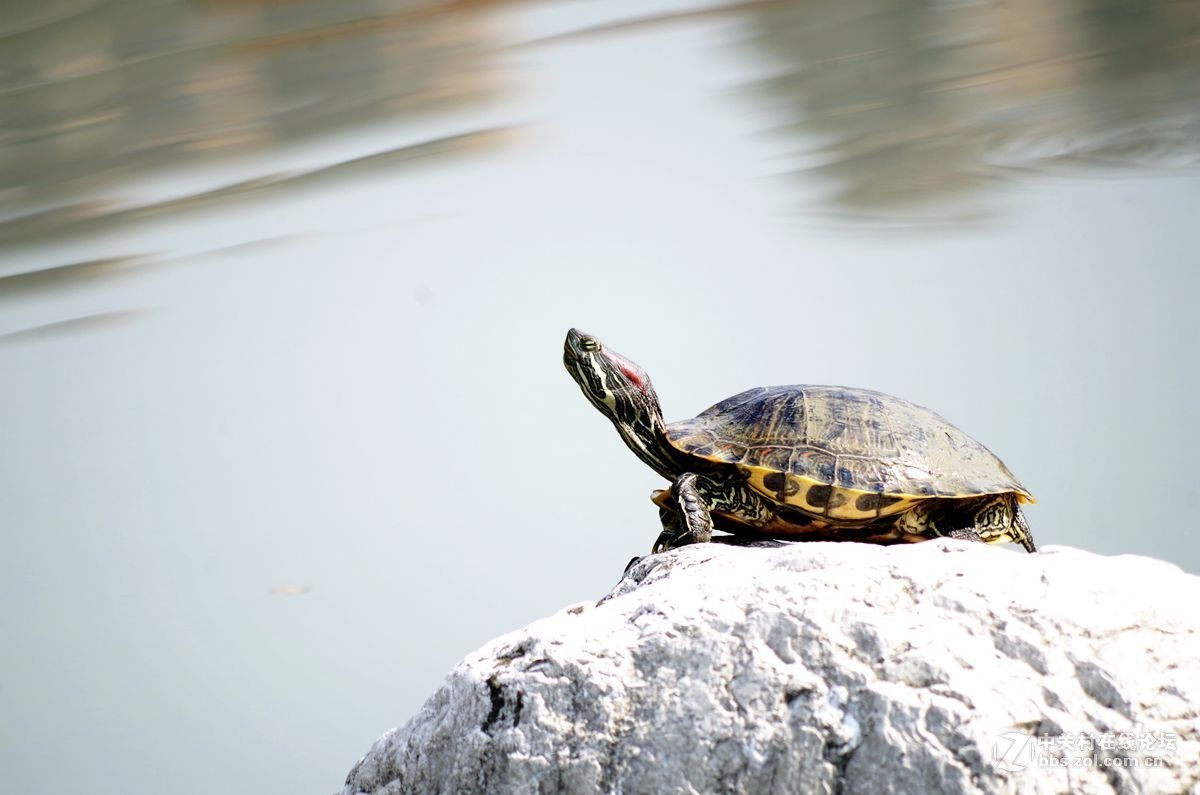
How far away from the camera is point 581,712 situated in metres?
2.06

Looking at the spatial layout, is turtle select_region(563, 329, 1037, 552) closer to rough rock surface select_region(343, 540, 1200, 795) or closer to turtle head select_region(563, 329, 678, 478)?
turtle head select_region(563, 329, 678, 478)

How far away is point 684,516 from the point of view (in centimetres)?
285

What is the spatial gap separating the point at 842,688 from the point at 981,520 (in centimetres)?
127

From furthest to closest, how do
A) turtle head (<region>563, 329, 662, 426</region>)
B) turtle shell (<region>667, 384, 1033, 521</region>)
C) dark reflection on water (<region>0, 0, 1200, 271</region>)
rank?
dark reflection on water (<region>0, 0, 1200, 271</region>)
turtle head (<region>563, 329, 662, 426</region>)
turtle shell (<region>667, 384, 1033, 521</region>)

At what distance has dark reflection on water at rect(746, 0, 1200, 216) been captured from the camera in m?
6.09

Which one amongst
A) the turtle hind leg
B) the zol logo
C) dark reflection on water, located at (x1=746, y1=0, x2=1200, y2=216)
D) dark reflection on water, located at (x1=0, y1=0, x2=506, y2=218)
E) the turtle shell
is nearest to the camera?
the zol logo

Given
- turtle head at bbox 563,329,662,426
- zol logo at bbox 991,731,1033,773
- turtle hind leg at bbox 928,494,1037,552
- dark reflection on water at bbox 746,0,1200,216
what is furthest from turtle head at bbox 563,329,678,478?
dark reflection on water at bbox 746,0,1200,216

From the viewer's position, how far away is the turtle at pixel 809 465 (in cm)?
284

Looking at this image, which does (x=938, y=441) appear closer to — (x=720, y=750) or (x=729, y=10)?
(x=720, y=750)

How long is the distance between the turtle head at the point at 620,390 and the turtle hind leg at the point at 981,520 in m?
0.86

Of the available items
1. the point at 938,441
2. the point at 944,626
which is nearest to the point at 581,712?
the point at 944,626

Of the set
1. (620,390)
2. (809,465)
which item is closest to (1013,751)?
(809,465)

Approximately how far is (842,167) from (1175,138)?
2.59 m

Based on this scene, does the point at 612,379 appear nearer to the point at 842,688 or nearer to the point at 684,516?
the point at 684,516
